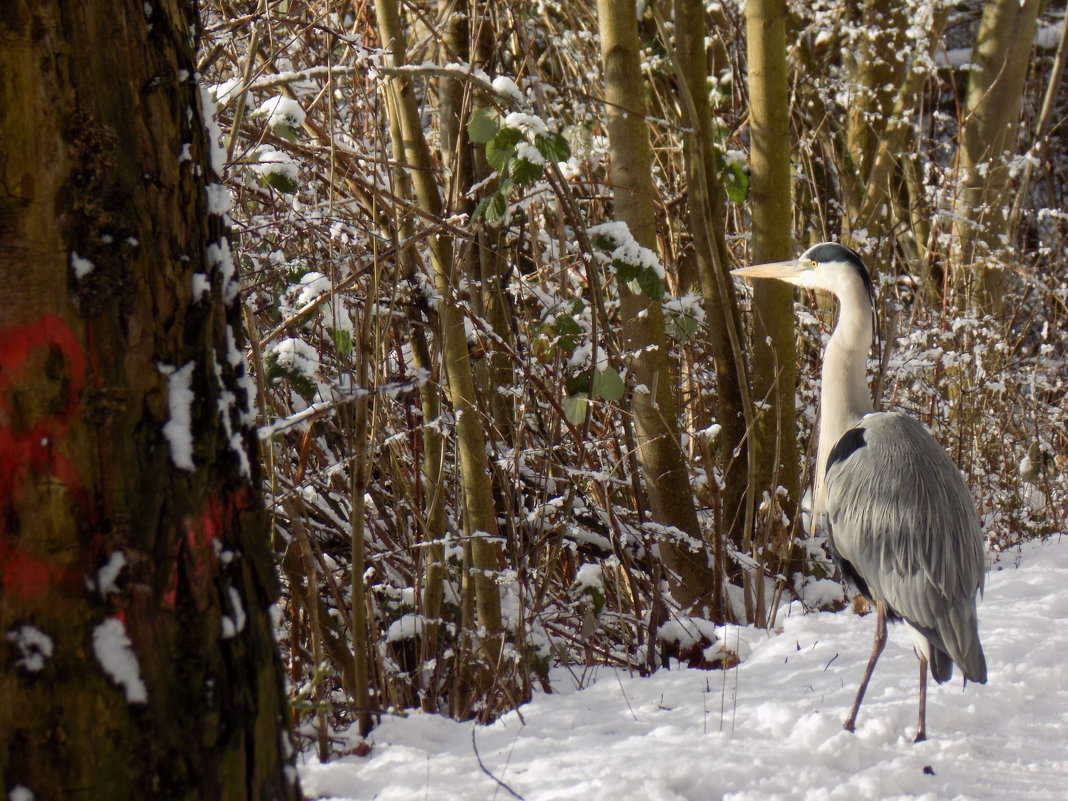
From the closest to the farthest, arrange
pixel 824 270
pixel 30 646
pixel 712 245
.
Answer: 1. pixel 30 646
2. pixel 824 270
3. pixel 712 245

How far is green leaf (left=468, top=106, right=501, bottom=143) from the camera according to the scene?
10.8 ft

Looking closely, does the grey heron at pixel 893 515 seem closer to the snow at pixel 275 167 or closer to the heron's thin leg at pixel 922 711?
the heron's thin leg at pixel 922 711

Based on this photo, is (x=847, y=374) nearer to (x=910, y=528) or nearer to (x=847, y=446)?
(x=847, y=446)

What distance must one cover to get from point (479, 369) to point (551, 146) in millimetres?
1483

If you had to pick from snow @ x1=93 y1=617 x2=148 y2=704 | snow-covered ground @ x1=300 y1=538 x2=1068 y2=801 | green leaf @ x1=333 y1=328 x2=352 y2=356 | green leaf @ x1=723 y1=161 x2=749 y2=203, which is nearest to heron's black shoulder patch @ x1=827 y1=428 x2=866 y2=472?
snow-covered ground @ x1=300 y1=538 x2=1068 y2=801

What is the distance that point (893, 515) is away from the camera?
3.63 metres

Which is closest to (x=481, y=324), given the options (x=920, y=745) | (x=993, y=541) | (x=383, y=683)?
(x=383, y=683)

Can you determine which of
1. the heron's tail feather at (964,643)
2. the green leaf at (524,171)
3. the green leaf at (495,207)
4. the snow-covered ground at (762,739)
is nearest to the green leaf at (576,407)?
the green leaf at (495,207)

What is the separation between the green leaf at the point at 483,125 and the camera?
3.30m

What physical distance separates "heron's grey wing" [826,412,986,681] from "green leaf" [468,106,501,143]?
5.80ft

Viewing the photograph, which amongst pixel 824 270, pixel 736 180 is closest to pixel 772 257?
pixel 736 180

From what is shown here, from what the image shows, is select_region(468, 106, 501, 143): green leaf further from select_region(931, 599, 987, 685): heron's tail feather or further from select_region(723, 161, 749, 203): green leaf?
select_region(931, 599, 987, 685): heron's tail feather

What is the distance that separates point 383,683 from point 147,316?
7.59 ft

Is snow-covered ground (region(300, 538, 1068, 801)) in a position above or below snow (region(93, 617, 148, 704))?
below
